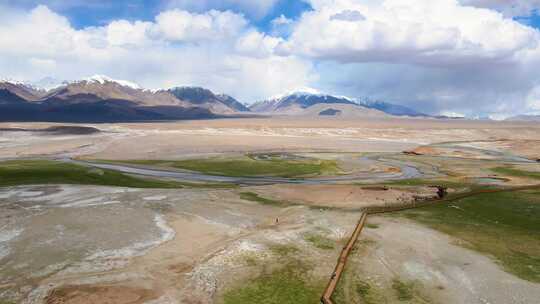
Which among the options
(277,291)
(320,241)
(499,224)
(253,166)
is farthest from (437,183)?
(277,291)

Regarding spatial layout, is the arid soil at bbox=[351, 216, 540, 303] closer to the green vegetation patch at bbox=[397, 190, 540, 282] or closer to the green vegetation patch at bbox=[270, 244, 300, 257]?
the green vegetation patch at bbox=[397, 190, 540, 282]

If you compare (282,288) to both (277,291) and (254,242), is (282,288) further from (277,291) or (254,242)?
(254,242)

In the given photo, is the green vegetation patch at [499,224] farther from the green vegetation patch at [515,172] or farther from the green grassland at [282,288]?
the green vegetation patch at [515,172]

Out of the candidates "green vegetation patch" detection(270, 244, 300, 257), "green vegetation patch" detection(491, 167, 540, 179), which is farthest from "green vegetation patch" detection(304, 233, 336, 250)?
"green vegetation patch" detection(491, 167, 540, 179)

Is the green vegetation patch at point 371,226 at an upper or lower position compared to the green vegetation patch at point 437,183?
lower

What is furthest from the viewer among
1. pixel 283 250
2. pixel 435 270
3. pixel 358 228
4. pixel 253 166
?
pixel 253 166

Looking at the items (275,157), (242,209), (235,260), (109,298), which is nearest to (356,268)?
(235,260)

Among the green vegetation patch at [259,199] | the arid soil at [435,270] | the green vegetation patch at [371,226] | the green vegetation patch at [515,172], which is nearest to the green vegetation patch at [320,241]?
the arid soil at [435,270]
